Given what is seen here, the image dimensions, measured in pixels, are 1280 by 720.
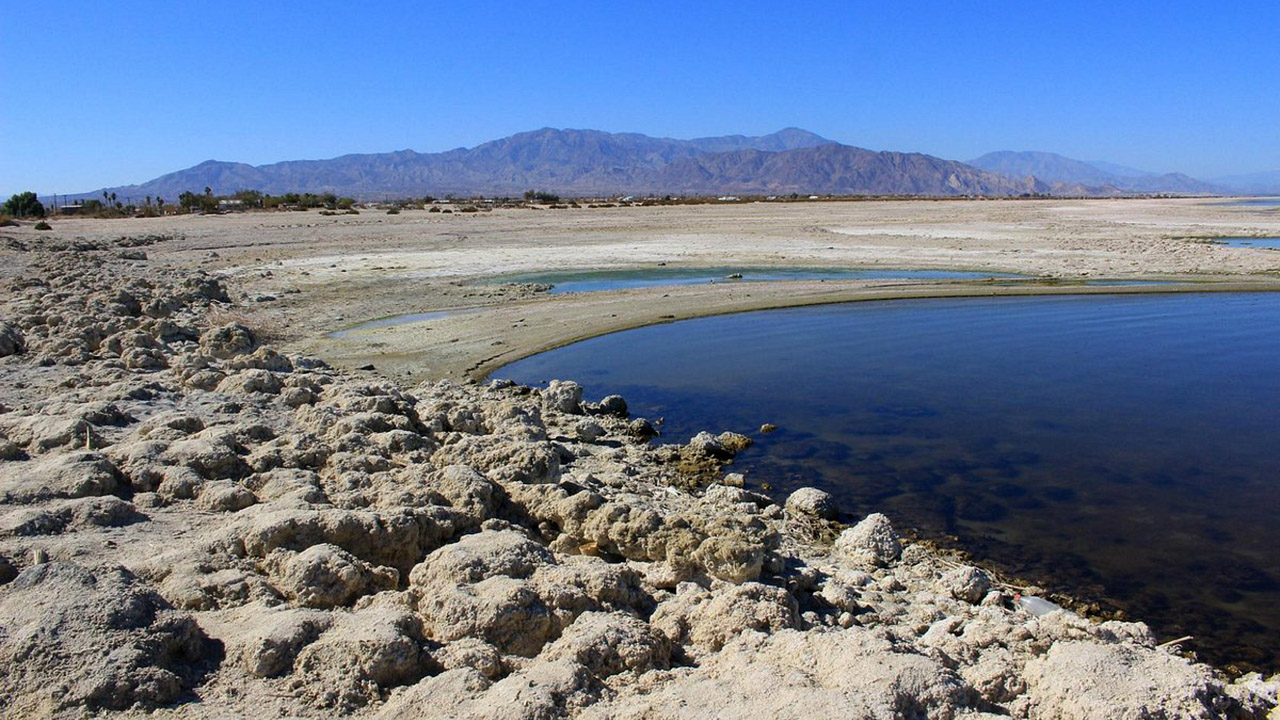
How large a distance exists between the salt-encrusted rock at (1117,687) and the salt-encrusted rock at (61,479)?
5.18m

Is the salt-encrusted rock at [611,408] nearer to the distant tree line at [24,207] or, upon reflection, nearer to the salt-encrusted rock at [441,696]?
the salt-encrusted rock at [441,696]

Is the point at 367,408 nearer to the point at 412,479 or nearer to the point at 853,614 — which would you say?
the point at 412,479

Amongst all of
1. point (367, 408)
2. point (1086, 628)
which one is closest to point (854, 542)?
point (1086, 628)

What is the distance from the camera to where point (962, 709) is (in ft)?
11.1

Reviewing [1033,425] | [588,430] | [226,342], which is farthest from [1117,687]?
[226,342]

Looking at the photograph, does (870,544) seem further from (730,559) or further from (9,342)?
(9,342)

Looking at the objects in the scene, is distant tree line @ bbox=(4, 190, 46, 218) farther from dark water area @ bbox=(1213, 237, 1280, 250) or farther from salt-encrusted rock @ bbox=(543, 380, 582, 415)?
dark water area @ bbox=(1213, 237, 1280, 250)

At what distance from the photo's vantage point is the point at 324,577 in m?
4.26

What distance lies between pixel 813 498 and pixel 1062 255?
21.7 m

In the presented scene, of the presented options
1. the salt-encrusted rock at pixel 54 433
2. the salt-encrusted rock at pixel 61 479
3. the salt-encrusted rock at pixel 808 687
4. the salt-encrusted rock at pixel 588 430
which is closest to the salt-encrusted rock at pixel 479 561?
the salt-encrusted rock at pixel 808 687

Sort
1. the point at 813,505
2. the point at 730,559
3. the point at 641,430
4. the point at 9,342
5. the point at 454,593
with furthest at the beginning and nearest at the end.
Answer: the point at 9,342 → the point at 641,430 → the point at 813,505 → the point at 730,559 → the point at 454,593

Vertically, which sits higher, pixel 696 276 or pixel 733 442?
pixel 696 276

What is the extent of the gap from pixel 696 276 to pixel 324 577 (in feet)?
60.5

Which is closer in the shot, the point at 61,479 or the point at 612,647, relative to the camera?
the point at 612,647
